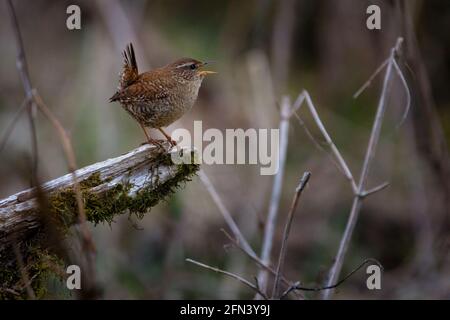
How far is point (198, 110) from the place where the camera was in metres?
6.90

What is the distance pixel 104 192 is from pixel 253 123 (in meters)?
3.49

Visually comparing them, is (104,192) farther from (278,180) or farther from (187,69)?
(278,180)

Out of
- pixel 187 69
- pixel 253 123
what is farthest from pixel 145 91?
pixel 253 123

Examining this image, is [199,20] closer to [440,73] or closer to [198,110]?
[198,110]

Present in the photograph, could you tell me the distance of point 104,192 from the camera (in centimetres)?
270

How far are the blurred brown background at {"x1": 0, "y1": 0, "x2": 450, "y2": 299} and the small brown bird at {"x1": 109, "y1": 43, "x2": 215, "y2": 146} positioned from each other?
161cm

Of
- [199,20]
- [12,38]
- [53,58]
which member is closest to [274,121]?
[199,20]

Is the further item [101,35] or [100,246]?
[101,35]

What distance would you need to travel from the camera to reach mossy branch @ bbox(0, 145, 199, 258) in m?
2.48

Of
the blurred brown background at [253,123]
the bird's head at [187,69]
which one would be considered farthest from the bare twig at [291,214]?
the blurred brown background at [253,123]

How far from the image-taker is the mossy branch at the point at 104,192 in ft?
8.14

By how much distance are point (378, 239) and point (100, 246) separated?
2840 mm

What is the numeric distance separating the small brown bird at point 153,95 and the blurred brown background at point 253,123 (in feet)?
5.27

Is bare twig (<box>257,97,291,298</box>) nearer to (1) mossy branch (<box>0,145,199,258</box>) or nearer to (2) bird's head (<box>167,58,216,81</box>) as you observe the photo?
(2) bird's head (<box>167,58,216,81</box>)
